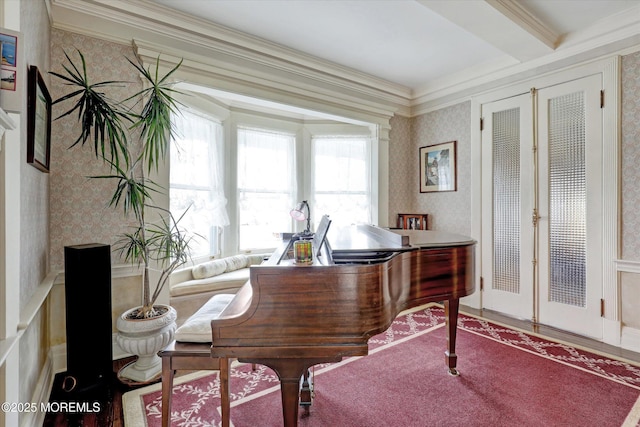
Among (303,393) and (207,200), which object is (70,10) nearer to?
(207,200)

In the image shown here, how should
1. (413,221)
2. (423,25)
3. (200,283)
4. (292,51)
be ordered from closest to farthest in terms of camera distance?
1. (423,25)
2. (200,283)
3. (292,51)
4. (413,221)

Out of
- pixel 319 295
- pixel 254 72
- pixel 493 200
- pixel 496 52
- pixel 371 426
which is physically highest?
Result: pixel 496 52

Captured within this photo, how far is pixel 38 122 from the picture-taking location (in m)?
1.81

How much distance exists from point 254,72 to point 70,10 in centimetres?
145

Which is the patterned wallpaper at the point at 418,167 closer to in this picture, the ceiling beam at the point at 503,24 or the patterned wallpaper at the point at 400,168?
the patterned wallpaper at the point at 400,168

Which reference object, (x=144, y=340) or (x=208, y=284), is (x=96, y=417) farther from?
(x=208, y=284)

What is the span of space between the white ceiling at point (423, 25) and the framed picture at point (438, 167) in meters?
1.07

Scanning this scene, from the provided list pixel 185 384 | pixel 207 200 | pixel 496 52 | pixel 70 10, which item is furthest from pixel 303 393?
pixel 496 52

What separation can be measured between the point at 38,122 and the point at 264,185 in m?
2.44

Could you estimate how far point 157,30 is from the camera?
2.61 m

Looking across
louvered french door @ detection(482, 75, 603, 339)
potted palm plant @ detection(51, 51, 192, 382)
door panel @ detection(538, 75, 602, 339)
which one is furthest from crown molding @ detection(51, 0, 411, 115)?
door panel @ detection(538, 75, 602, 339)

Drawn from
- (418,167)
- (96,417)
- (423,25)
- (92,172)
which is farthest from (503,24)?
(96,417)

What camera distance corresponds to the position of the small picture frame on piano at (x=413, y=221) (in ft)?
14.2

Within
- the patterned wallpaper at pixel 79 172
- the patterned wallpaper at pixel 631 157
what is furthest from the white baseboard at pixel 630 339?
the patterned wallpaper at pixel 79 172
